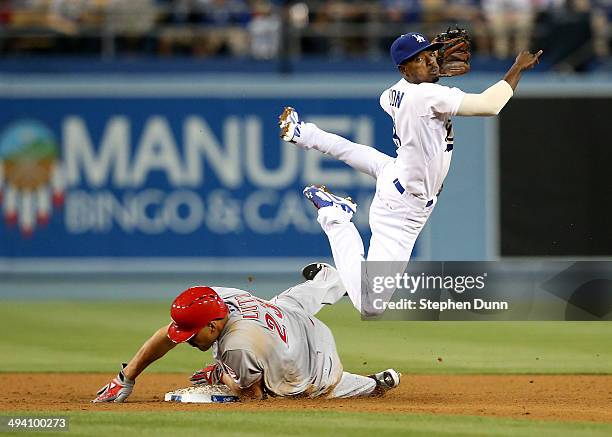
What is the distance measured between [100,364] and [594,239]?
22.3 feet

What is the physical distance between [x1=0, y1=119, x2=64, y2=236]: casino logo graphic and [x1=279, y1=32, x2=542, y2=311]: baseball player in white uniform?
7275 millimetres

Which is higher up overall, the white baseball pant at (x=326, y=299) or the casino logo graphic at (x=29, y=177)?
the casino logo graphic at (x=29, y=177)

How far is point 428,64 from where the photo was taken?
7793 millimetres

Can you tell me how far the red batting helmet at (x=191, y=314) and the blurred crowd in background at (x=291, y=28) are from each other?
8574mm

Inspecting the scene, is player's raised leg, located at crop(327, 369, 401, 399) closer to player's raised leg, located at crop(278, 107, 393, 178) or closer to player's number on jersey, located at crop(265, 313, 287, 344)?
player's number on jersey, located at crop(265, 313, 287, 344)

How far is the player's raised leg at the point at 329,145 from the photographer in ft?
27.2

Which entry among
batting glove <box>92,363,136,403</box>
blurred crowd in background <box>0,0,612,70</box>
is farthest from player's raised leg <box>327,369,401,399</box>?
blurred crowd in background <box>0,0,612,70</box>

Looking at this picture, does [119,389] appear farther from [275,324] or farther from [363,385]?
[363,385]

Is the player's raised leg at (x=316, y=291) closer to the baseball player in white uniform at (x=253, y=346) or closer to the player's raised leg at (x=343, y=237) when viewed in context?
the baseball player in white uniform at (x=253, y=346)

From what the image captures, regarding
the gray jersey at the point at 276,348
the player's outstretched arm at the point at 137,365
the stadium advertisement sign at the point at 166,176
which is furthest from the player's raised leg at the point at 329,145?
the stadium advertisement sign at the point at 166,176

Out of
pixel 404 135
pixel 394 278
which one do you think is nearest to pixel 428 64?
pixel 404 135

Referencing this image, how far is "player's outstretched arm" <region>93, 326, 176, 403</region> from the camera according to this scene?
7152 mm

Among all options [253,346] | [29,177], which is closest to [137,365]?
[253,346]

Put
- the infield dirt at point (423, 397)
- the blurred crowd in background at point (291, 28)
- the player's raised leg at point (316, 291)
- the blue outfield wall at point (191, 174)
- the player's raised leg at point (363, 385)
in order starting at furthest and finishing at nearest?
the blurred crowd in background at point (291, 28)
the blue outfield wall at point (191, 174)
the player's raised leg at point (316, 291)
the player's raised leg at point (363, 385)
the infield dirt at point (423, 397)
